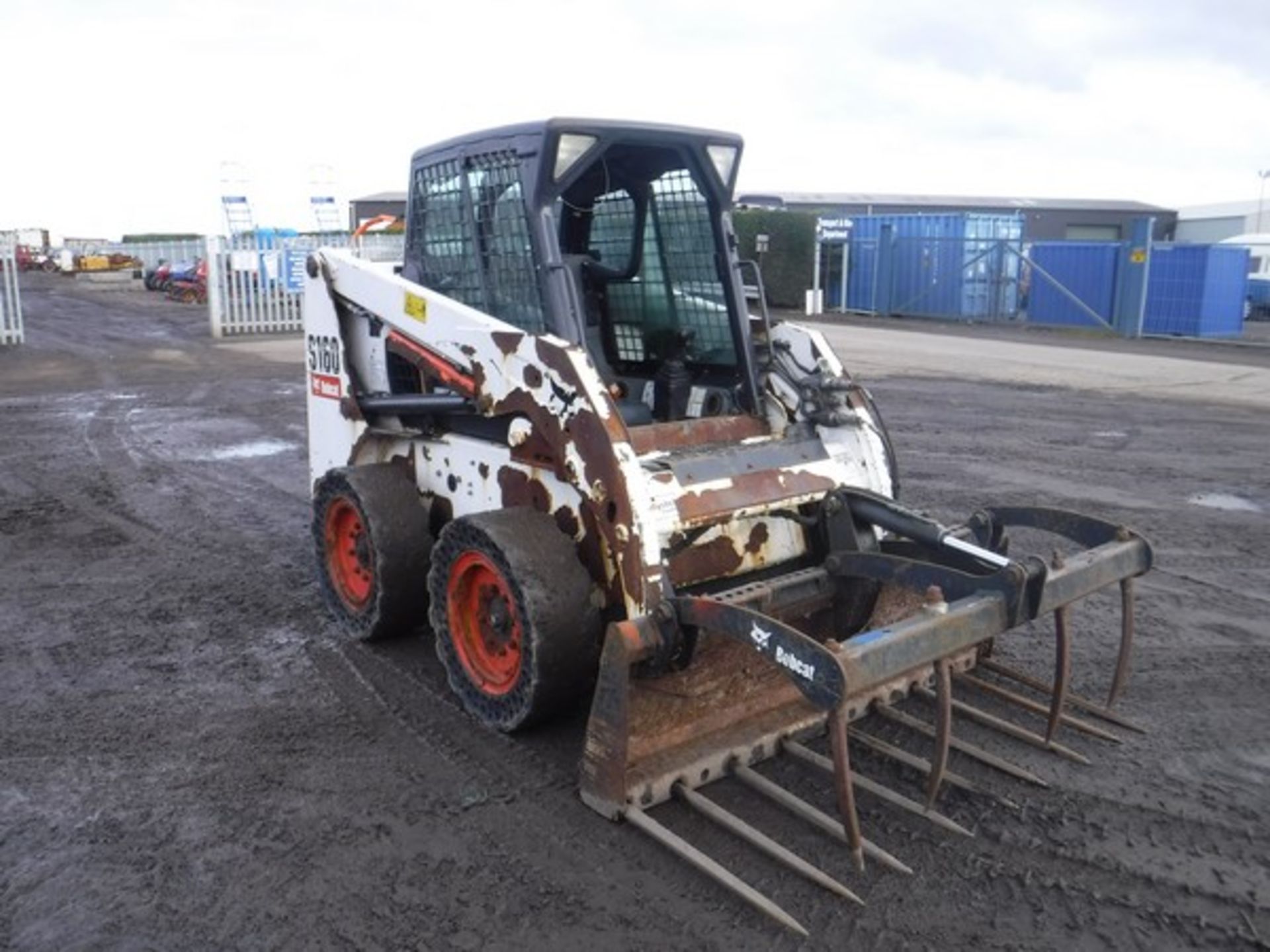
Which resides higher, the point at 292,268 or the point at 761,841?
the point at 292,268

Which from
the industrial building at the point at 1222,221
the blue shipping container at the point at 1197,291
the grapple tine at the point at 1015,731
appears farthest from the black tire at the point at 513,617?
the industrial building at the point at 1222,221

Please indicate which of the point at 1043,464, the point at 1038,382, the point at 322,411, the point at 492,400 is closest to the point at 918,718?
the point at 492,400

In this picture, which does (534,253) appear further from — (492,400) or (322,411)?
(322,411)

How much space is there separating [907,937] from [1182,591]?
3.94 meters

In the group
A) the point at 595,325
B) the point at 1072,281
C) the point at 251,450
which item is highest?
the point at 595,325

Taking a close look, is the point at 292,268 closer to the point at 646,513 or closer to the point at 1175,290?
the point at 1175,290

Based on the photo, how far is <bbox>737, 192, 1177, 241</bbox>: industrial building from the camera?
153 feet

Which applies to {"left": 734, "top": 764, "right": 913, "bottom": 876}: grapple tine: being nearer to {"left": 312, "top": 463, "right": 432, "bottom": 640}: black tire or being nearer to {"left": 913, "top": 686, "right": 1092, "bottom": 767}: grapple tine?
{"left": 913, "top": 686, "right": 1092, "bottom": 767}: grapple tine

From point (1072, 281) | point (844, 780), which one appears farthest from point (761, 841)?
point (1072, 281)

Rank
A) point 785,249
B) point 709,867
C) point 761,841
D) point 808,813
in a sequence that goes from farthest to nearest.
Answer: point 785,249, point 808,813, point 761,841, point 709,867

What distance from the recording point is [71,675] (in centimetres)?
508

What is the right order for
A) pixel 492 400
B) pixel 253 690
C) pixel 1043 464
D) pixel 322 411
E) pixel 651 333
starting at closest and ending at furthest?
pixel 492 400 < pixel 253 690 < pixel 651 333 < pixel 322 411 < pixel 1043 464

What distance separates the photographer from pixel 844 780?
128 inches

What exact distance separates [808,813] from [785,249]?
2586 cm
